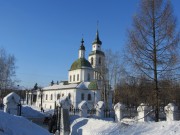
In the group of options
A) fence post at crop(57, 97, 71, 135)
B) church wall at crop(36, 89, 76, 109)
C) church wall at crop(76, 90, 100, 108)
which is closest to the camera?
fence post at crop(57, 97, 71, 135)

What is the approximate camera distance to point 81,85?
176 feet

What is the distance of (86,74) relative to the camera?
58.3 meters

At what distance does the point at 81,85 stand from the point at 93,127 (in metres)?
40.0

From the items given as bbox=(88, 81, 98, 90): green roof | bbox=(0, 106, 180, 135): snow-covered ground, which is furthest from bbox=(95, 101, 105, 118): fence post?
bbox=(88, 81, 98, 90): green roof

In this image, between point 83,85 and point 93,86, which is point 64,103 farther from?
point 83,85

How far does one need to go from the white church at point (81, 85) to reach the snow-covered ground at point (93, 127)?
35.0 m

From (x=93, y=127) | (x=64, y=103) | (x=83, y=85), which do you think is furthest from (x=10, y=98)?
(x=83, y=85)

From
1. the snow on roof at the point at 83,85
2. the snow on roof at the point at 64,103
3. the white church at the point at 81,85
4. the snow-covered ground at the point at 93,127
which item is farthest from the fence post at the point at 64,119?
the snow on roof at the point at 83,85

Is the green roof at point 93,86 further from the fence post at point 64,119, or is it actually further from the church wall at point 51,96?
the fence post at point 64,119

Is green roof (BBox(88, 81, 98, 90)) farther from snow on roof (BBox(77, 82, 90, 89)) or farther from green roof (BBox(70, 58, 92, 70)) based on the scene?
green roof (BBox(70, 58, 92, 70))

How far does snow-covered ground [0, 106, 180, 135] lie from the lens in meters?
6.97

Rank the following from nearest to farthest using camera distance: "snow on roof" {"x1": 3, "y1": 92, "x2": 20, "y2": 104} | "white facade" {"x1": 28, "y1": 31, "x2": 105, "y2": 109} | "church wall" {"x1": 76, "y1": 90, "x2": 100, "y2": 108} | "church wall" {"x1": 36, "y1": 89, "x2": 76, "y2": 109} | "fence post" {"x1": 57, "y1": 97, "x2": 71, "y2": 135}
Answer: "fence post" {"x1": 57, "y1": 97, "x2": 71, "y2": 135}, "snow on roof" {"x1": 3, "y1": 92, "x2": 20, "y2": 104}, "church wall" {"x1": 76, "y1": 90, "x2": 100, "y2": 108}, "white facade" {"x1": 28, "y1": 31, "x2": 105, "y2": 109}, "church wall" {"x1": 36, "y1": 89, "x2": 76, "y2": 109}

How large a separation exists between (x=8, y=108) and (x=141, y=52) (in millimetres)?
8465

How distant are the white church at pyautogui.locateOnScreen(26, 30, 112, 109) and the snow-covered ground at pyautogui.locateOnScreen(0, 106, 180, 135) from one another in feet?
115
